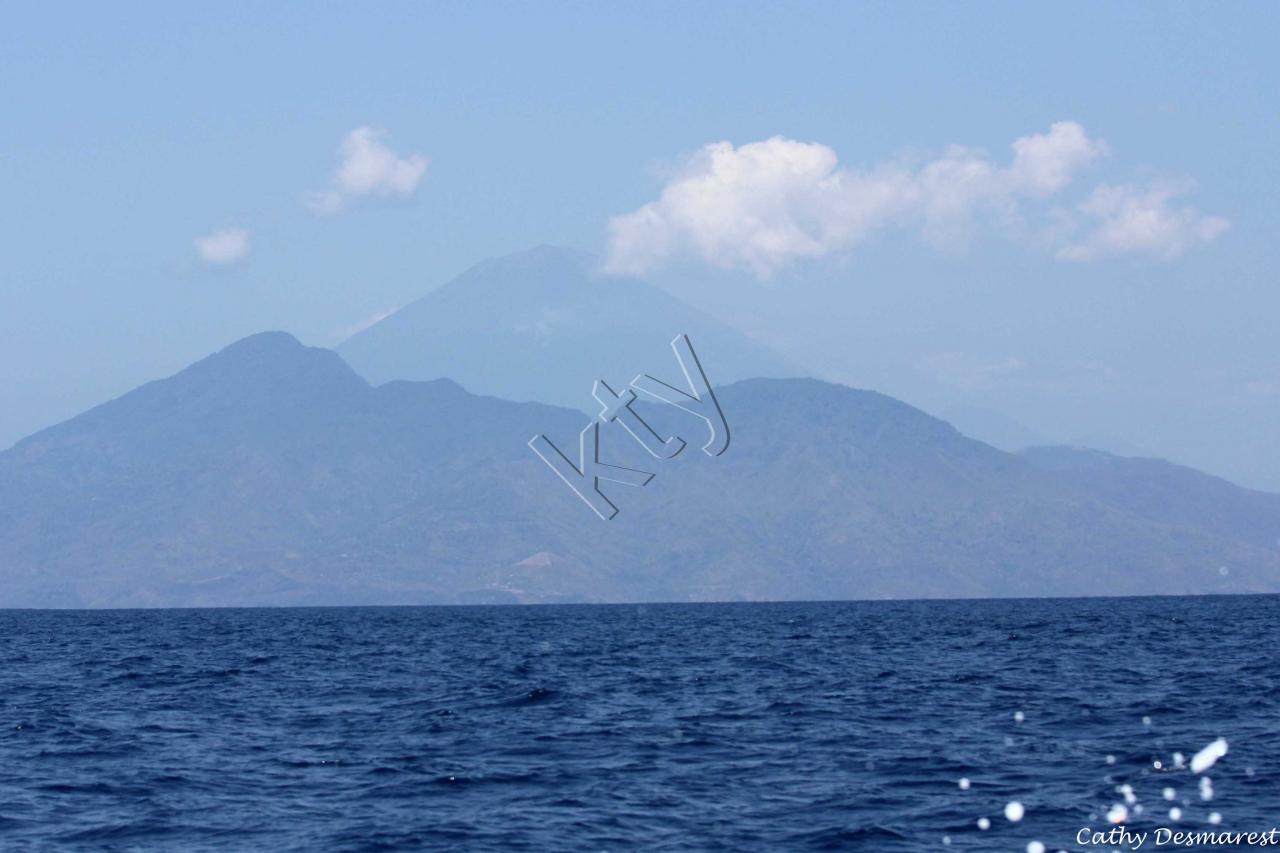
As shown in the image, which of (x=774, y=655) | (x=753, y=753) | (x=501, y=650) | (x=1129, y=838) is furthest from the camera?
(x=501, y=650)

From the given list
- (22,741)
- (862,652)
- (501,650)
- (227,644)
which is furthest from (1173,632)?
(22,741)

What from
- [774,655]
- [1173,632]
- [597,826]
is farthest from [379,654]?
[597,826]

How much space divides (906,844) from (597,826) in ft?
20.4

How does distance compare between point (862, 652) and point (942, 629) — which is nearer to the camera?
point (862, 652)

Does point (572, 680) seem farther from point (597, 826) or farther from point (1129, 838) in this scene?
point (1129, 838)

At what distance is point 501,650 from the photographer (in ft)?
337

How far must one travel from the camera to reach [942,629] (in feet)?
431

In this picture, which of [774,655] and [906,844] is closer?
[906,844]

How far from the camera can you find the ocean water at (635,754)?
105ft

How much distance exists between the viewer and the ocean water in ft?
105

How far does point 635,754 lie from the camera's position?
137 feet

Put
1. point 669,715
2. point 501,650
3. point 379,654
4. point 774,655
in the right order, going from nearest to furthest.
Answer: point 669,715 < point 774,655 < point 379,654 < point 501,650

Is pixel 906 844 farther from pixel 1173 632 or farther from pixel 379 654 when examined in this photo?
pixel 1173 632

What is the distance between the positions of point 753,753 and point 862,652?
48.7 m
